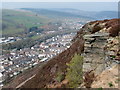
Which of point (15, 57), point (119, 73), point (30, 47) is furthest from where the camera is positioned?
point (30, 47)

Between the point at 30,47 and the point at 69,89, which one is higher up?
the point at 69,89

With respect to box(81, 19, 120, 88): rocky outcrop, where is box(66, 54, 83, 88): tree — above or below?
below

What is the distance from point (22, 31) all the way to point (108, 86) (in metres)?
153

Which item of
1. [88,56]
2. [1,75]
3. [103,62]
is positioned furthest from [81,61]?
[1,75]

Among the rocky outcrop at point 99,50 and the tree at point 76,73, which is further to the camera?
the tree at point 76,73

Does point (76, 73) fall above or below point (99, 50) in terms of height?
below

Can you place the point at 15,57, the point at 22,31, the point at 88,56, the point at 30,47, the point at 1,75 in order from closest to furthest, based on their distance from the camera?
the point at 88,56 → the point at 1,75 → the point at 15,57 → the point at 30,47 → the point at 22,31

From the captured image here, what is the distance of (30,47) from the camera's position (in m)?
109

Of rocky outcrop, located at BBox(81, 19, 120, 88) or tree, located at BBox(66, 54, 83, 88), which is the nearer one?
rocky outcrop, located at BBox(81, 19, 120, 88)

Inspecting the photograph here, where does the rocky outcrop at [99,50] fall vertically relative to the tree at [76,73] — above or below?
above

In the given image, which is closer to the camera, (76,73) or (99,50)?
(99,50)

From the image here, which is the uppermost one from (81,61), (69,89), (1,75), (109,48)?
(109,48)

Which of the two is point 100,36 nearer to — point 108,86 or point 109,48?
point 109,48

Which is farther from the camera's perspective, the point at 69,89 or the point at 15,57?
the point at 15,57
